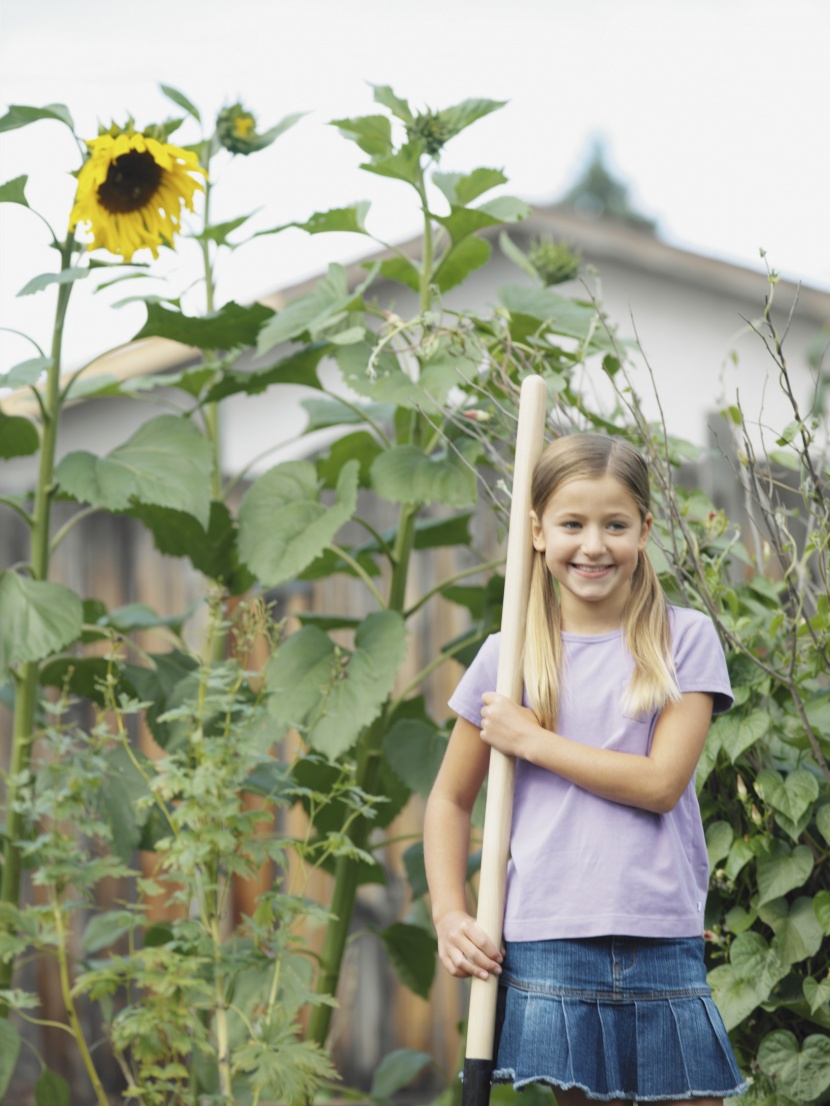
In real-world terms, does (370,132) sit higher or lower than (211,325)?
higher

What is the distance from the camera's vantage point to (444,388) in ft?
7.78

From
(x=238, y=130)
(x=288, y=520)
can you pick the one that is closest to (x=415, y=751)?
(x=288, y=520)

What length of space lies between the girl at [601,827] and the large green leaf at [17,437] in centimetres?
137

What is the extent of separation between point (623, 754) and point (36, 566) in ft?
4.59

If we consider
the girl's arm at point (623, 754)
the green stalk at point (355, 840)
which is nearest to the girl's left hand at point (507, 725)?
the girl's arm at point (623, 754)

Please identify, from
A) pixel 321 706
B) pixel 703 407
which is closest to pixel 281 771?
pixel 321 706

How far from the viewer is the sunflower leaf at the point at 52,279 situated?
7.61 ft

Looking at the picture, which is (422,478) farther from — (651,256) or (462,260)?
(651,256)

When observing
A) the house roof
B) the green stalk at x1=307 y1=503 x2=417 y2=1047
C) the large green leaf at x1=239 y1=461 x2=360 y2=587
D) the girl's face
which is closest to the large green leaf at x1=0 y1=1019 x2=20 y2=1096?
the green stalk at x1=307 y1=503 x2=417 y2=1047

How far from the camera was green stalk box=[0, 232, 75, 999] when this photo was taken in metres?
2.43

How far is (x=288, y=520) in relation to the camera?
2.50 meters

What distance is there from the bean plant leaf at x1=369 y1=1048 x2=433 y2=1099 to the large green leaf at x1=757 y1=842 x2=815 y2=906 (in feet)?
3.54

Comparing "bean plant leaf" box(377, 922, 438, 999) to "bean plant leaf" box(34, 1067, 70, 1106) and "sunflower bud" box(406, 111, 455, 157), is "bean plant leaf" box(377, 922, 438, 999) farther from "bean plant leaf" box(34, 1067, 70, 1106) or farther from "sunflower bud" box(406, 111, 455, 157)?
"sunflower bud" box(406, 111, 455, 157)

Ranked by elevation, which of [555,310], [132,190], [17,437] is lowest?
[17,437]
